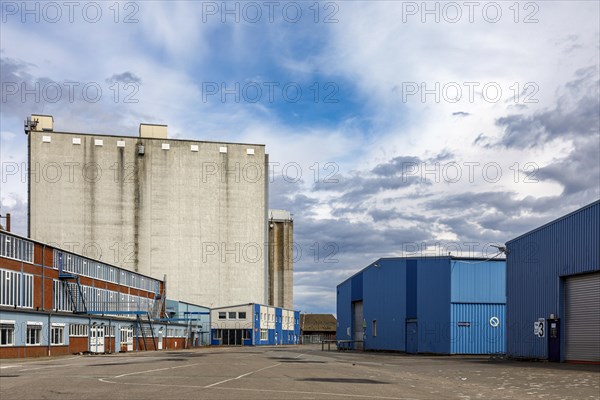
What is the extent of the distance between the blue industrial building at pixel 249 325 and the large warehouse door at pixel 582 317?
→ 61754mm

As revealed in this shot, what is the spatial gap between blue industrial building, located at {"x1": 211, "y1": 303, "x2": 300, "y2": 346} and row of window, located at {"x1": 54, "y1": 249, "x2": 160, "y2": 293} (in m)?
14.6

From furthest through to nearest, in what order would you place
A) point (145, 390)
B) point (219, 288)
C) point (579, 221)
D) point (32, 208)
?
point (219, 288), point (32, 208), point (579, 221), point (145, 390)

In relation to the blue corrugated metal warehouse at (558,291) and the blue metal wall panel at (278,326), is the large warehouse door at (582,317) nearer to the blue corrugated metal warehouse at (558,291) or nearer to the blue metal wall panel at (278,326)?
the blue corrugated metal warehouse at (558,291)

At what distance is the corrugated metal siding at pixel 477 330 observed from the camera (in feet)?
175

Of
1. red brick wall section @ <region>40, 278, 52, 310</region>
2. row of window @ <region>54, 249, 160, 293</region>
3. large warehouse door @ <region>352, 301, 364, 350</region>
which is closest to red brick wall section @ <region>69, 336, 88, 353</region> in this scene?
red brick wall section @ <region>40, 278, 52, 310</region>

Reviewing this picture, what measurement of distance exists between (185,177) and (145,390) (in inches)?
2997

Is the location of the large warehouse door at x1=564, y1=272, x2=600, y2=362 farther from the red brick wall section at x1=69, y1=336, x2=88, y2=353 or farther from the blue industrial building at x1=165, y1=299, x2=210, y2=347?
the blue industrial building at x1=165, y1=299, x2=210, y2=347

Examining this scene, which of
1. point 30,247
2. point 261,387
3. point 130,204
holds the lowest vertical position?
point 261,387

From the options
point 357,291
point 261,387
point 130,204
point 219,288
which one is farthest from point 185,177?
point 261,387

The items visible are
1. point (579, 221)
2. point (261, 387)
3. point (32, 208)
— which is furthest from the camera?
point (32, 208)

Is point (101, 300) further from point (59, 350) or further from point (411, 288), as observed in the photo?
point (411, 288)

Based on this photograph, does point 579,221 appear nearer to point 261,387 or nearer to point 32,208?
point 261,387

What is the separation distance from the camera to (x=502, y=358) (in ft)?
151

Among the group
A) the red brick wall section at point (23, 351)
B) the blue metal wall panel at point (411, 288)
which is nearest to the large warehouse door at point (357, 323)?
the blue metal wall panel at point (411, 288)
